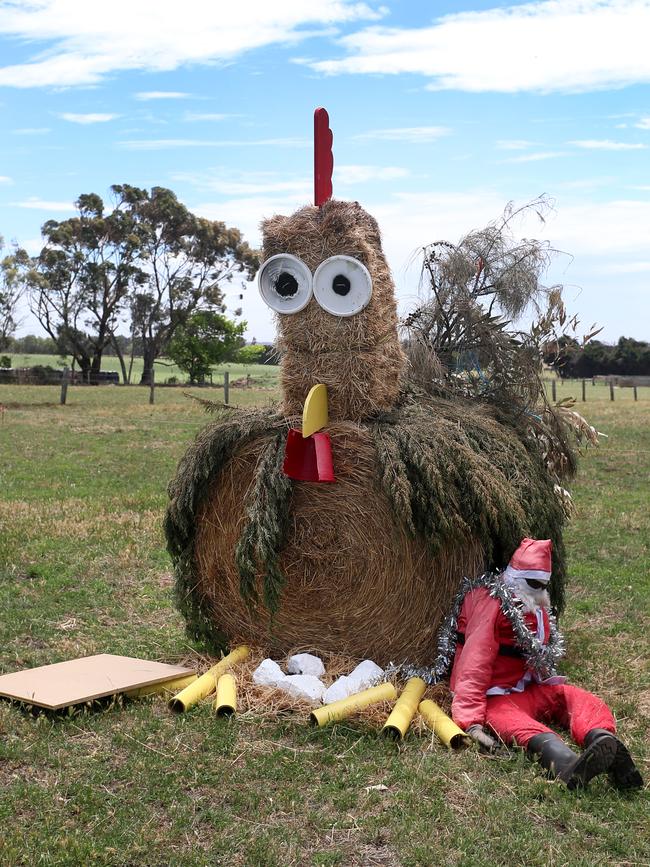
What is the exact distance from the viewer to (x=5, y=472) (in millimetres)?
13086

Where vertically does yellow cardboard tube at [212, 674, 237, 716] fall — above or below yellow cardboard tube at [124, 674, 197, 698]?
above

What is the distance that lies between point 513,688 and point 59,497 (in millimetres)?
7546

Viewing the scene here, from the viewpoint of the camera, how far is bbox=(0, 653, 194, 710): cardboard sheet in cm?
482

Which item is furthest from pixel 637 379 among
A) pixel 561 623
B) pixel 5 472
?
pixel 561 623

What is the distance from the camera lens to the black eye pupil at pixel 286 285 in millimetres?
5312

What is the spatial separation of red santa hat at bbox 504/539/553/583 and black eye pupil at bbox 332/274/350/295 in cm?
166

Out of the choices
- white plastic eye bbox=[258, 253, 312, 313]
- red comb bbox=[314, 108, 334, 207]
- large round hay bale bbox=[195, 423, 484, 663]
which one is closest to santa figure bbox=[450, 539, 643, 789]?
large round hay bale bbox=[195, 423, 484, 663]

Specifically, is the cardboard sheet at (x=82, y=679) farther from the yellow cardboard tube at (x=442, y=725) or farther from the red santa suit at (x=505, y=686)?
the red santa suit at (x=505, y=686)

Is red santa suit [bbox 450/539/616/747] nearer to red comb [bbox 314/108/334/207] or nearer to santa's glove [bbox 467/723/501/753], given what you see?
santa's glove [bbox 467/723/501/753]

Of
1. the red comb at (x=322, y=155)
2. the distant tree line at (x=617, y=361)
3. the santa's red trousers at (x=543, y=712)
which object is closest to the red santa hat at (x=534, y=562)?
the santa's red trousers at (x=543, y=712)

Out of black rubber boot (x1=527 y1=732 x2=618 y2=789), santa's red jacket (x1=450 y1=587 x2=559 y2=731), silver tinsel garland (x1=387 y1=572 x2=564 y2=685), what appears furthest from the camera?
silver tinsel garland (x1=387 y1=572 x2=564 y2=685)

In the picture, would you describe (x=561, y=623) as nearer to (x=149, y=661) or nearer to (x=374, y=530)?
(x=374, y=530)

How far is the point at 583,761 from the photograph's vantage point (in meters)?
3.94

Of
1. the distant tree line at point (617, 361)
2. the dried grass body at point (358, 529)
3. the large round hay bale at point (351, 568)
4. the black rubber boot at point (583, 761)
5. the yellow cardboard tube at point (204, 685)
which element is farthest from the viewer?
the distant tree line at point (617, 361)
